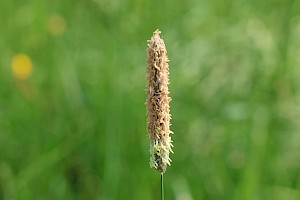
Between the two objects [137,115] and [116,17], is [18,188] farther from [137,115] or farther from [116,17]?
[116,17]

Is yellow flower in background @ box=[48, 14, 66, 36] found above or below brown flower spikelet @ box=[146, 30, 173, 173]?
above

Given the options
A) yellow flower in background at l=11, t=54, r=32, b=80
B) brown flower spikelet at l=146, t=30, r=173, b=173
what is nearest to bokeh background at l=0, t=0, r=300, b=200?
yellow flower in background at l=11, t=54, r=32, b=80

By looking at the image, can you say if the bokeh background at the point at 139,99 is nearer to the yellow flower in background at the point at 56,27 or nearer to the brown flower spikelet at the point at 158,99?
the yellow flower in background at the point at 56,27

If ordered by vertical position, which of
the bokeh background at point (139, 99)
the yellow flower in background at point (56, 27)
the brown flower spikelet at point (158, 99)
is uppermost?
the yellow flower in background at point (56, 27)

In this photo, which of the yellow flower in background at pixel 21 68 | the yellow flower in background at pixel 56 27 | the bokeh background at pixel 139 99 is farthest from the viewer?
the yellow flower in background at pixel 56 27

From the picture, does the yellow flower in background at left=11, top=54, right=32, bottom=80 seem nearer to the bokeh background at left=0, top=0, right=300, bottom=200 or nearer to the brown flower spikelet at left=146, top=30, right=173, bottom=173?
the bokeh background at left=0, top=0, right=300, bottom=200

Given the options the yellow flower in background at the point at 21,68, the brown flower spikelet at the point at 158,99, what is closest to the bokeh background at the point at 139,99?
the yellow flower in background at the point at 21,68

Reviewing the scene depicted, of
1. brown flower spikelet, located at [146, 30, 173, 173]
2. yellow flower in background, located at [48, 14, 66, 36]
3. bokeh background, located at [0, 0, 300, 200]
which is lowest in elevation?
brown flower spikelet, located at [146, 30, 173, 173]
